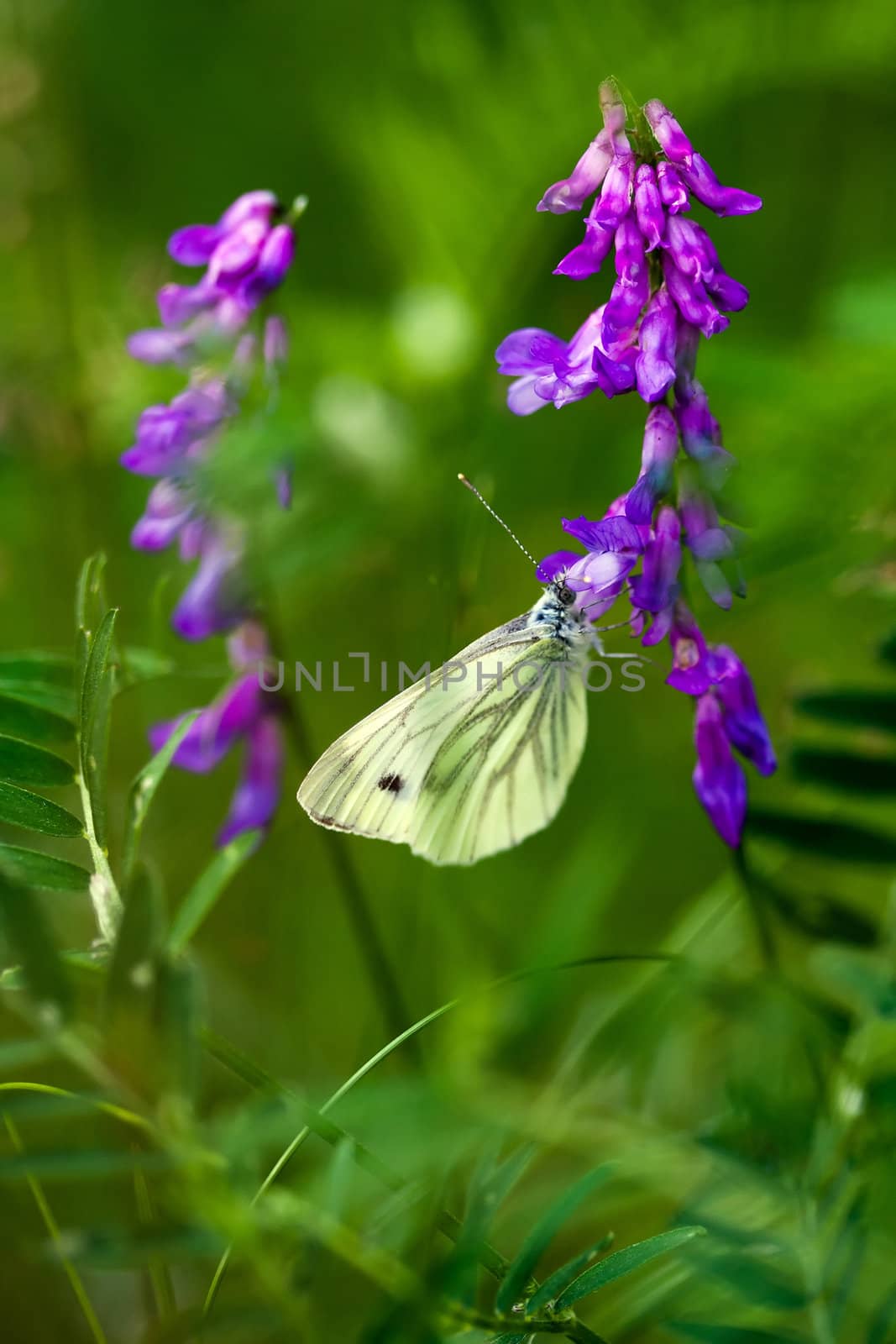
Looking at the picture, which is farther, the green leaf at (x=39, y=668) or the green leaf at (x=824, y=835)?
the green leaf at (x=824, y=835)

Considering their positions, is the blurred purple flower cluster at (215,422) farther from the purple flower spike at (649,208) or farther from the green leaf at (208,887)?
the purple flower spike at (649,208)

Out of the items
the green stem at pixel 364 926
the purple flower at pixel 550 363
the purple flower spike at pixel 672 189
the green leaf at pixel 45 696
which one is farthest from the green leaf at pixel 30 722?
the purple flower spike at pixel 672 189

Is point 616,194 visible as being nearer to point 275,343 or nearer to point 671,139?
point 671,139

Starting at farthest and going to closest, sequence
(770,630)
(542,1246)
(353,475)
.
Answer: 1. (770,630)
2. (353,475)
3. (542,1246)

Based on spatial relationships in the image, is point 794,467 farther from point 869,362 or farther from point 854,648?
point 854,648

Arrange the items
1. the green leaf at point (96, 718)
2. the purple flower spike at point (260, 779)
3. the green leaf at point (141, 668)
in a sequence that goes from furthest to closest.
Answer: the purple flower spike at point (260, 779) < the green leaf at point (141, 668) < the green leaf at point (96, 718)

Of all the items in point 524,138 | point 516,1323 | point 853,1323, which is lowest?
point 853,1323

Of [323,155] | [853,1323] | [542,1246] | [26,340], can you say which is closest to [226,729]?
[542,1246]
